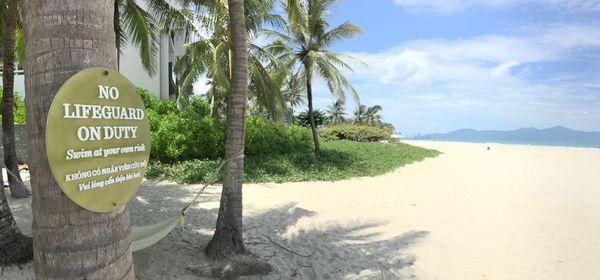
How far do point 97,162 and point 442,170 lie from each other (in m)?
16.7

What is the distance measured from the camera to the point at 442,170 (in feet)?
54.7

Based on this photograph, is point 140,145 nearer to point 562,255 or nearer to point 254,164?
point 562,255

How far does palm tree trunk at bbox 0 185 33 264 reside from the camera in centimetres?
403

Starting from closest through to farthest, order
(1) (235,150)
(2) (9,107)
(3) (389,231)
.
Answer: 1. (1) (235,150)
2. (3) (389,231)
3. (2) (9,107)

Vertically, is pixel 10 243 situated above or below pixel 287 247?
above

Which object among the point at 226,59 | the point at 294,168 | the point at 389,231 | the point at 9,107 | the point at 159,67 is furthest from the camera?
the point at 159,67

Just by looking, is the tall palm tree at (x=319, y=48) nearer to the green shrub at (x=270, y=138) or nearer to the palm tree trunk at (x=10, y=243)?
the green shrub at (x=270, y=138)

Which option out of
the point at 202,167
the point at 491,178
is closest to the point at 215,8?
the point at 202,167

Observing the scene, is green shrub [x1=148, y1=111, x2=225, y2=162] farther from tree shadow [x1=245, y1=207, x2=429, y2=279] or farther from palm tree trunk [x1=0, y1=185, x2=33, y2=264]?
palm tree trunk [x1=0, y1=185, x2=33, y2=264]

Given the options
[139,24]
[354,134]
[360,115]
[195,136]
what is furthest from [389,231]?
[360,115]

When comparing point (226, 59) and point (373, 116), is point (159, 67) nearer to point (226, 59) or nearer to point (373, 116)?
point (226, 59)

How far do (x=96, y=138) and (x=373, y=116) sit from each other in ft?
196

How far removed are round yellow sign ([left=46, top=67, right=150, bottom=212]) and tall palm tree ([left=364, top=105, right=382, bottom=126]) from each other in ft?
187

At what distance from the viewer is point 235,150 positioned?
480 centimetres
